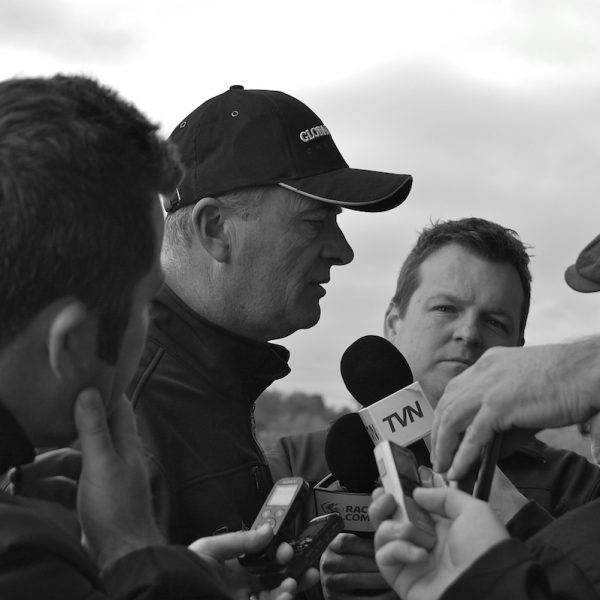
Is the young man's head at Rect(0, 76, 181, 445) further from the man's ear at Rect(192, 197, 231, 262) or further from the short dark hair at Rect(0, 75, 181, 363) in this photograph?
the man's ear at Rect(192, 197, 231, 262)

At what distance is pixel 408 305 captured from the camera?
13.1 feet

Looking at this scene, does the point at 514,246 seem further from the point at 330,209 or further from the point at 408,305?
the point at 330,209

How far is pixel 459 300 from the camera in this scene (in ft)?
12.6

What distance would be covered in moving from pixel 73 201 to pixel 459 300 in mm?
2534

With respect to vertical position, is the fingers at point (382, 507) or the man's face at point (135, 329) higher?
the man's face at point (135, 329)

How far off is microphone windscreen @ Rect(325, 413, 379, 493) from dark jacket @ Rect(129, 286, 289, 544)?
0.23m

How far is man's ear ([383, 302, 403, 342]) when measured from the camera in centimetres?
412

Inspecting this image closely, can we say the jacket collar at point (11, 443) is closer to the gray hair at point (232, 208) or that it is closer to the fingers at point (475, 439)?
the fingers at point (475, 439)

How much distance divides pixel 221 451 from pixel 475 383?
767mm

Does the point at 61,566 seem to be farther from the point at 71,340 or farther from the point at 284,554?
the point at 284,554

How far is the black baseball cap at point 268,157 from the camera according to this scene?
9.95 feet

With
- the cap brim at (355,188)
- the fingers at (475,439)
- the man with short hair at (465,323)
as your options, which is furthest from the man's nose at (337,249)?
the fingers at (475,439)

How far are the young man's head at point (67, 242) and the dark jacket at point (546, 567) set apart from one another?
2.25 feet

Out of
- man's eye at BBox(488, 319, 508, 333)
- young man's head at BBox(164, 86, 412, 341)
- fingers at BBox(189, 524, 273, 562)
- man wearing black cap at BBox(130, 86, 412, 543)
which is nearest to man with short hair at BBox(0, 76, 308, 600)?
fingers at BBox(189, 524, 273, 562)
